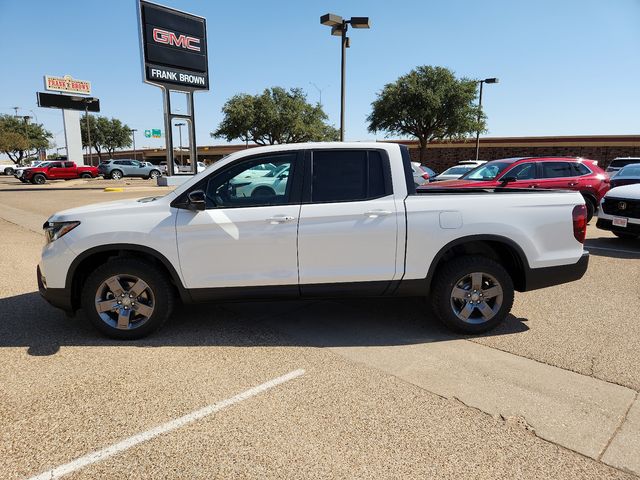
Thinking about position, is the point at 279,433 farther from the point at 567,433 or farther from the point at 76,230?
the point at 76,230

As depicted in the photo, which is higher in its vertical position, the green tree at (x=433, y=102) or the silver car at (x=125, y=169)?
the green tree at (x=433, y=102)

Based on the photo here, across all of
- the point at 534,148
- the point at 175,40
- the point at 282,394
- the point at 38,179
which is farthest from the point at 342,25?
the point at 534,148

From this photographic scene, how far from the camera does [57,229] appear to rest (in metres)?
4.06

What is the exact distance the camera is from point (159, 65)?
2275 centimetres

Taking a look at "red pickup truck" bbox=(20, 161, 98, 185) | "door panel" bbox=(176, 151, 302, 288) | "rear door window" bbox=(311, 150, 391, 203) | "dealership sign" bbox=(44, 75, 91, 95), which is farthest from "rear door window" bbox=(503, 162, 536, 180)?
"dealership sign" bbox=(44, 75, 91, 95)

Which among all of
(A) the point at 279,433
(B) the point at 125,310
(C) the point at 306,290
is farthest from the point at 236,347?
(A) the point at 279,433

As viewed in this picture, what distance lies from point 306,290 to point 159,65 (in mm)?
22285

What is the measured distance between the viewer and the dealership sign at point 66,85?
51.8 m

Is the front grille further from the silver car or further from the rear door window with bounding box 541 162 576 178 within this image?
the silver car

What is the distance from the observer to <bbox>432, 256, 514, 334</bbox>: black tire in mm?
4148

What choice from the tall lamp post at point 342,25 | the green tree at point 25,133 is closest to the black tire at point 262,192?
the tall lamp post at point 342,25

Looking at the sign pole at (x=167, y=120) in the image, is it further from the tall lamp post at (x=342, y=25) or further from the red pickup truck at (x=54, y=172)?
the red pickup truck at (x=54, y=172)

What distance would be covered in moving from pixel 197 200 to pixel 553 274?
131 inches

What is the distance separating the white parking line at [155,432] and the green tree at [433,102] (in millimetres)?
34682
